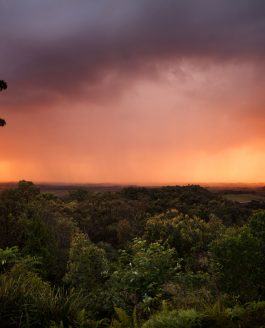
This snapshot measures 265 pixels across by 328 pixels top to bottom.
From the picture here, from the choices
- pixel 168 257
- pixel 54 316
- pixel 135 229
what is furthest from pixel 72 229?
pixel 54 316

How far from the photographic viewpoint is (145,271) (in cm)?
1912

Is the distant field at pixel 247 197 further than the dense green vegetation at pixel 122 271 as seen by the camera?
Yes

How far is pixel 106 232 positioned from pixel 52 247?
84.6ft

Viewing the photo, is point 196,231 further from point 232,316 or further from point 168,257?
point 232,316

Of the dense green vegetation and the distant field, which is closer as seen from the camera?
Answer: the dense green vegetation

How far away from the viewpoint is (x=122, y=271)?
64.8ft

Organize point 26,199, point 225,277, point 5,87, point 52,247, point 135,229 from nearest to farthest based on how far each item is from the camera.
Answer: point 5,87
point 225,277
point 52,247
point 26,199
point 135,229

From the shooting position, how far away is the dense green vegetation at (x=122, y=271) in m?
9.93

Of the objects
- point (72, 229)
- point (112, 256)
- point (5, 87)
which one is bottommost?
point (112, 256)

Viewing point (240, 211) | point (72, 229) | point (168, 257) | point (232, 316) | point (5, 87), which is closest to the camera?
point (232, 316)

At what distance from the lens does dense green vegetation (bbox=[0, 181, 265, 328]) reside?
993cm

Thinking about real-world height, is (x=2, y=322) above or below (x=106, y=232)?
above

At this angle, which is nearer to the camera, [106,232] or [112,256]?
[112,256]

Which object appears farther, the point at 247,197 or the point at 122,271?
the point at 247,197
